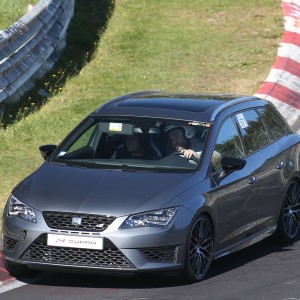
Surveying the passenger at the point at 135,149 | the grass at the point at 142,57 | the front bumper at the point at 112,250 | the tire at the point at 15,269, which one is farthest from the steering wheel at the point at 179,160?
the grass at the point at 142,57

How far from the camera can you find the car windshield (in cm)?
1013

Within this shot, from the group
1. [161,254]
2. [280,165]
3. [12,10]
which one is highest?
[12,10]

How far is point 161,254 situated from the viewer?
9.26 m

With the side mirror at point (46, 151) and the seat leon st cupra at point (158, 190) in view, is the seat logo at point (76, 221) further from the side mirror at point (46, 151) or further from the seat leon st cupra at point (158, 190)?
the side mirror at point (46, 151)

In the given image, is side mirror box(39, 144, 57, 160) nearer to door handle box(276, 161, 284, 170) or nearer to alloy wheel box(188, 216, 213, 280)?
alloy wheel box(188, 216, 213, 280)

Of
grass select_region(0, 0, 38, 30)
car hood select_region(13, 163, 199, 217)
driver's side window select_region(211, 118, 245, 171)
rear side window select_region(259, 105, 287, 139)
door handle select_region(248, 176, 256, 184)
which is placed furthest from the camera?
grass select_region(0, 0, 38, 30)

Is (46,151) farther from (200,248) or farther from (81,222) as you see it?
(200,248)

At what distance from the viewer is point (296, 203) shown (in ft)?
38.3

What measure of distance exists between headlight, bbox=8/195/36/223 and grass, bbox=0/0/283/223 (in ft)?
14.1

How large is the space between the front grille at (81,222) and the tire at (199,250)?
2.50 ft

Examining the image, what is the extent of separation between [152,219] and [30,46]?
843cm

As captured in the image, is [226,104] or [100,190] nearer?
[100,190]

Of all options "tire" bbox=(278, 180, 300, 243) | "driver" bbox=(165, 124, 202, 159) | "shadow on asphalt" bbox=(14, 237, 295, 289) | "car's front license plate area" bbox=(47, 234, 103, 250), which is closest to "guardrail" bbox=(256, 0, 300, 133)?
"tire" bbox=(278, 180, 300, 243)

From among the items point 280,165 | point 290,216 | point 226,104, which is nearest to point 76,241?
point 226,104
